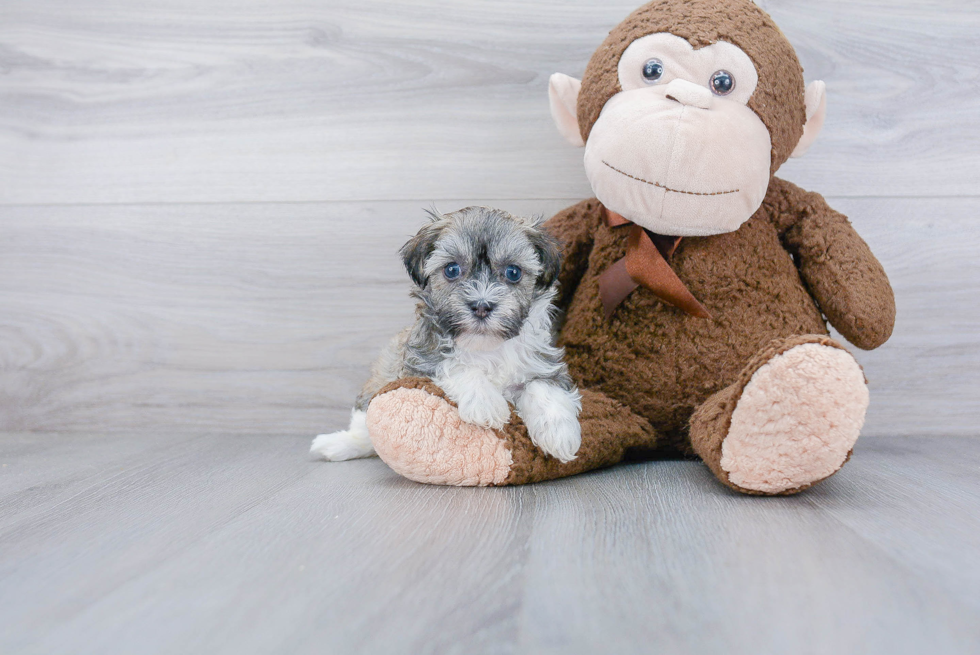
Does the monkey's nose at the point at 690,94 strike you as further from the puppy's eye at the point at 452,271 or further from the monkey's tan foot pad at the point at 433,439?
the monkey's tan foot pad at the point at 433,439

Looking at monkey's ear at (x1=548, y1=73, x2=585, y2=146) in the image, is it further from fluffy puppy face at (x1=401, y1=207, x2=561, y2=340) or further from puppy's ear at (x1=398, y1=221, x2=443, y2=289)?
puppy's ear at (x1=398, y1=221, x2=443, y2=289)

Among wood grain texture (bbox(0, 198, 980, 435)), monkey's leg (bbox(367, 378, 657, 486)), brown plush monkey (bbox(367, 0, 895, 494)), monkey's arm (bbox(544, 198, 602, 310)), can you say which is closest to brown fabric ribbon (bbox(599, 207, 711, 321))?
brown plush monkey (bbox(367, 0, 895, 494))

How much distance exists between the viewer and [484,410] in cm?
132

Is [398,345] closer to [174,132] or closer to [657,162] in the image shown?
[657,162]

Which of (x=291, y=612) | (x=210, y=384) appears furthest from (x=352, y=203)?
(x=291, y=612)

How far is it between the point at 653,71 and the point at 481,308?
60 centimetres

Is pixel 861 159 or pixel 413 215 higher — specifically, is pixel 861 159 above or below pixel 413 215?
above

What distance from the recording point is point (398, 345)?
5.43ft

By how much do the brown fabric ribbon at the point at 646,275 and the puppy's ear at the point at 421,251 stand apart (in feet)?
1.30

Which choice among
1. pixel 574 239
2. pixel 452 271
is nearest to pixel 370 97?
pixel 574 239

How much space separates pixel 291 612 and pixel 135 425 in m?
1.50

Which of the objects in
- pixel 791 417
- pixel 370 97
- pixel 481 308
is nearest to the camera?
pixel 791 417

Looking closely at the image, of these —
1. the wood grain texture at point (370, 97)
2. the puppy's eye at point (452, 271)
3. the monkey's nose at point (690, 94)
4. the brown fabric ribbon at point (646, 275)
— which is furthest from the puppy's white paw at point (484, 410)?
the wood grain texture at point (370, 97)

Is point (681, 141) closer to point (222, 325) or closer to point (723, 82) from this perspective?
point (723, 82)
